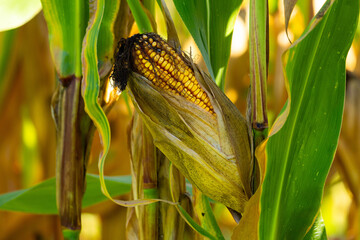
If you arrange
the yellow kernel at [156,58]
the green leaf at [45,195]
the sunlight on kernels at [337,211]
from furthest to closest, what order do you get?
the sunlight on kernels at [337,211] < the green leaf at [45,195] < the yellow kernel at [156,58]

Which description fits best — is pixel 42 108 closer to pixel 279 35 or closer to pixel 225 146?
pixel 279 35

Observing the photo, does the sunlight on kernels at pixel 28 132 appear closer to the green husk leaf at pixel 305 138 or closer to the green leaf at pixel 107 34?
the green leaf at pixel 107 34

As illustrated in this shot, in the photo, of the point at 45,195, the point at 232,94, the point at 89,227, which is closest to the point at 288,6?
the point at 45,195

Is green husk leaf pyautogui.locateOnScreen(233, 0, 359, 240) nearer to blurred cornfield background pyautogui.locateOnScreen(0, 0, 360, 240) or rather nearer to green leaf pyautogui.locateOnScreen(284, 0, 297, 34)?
green leaf pyautogui.locateOnScreen(284, 0, 297, 34)

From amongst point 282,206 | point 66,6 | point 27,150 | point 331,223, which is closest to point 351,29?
point 282,206

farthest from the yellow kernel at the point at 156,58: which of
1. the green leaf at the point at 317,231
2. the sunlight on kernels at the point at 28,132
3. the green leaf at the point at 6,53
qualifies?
the sunlight on kernels at the point at 28,132

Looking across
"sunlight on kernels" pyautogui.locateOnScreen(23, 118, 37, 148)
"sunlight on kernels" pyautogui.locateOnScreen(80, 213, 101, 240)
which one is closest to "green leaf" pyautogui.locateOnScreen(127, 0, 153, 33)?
"sunlight on kernels" pyautogui.locateOnScreen(23, 118, 37, 148)
